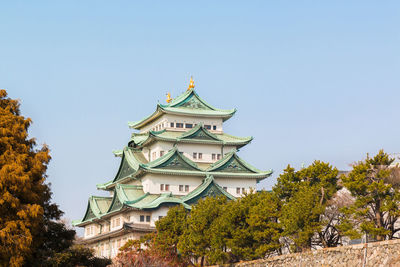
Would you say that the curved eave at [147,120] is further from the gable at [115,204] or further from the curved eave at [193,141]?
the gable at [115,204]

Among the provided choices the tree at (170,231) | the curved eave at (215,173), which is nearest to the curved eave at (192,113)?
the curved eave at (215,173)

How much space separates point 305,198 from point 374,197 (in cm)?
360

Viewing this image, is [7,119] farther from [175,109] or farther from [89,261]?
[175,109]

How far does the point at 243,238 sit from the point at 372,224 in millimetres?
8589

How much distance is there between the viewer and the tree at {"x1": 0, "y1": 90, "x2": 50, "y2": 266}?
27.4 meters

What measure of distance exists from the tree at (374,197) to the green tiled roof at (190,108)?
100 ft

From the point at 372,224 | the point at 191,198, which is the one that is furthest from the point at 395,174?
the point at 191,198

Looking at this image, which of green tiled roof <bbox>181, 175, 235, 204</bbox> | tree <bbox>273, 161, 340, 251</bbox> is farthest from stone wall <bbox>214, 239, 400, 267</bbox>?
green tiled roof <bbox>181, 175, 235, 204</bbox>

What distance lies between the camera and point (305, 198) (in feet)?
101

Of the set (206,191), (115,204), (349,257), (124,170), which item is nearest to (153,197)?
(115,204)

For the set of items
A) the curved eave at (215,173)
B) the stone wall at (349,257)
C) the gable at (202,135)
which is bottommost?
Result: the stone wall at (349,257)

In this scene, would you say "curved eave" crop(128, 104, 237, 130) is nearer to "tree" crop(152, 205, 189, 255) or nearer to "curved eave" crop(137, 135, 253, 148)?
"curved eave" crop(137, 135, 253, 148)

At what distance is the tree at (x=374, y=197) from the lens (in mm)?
27688

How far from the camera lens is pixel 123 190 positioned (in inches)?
2159
